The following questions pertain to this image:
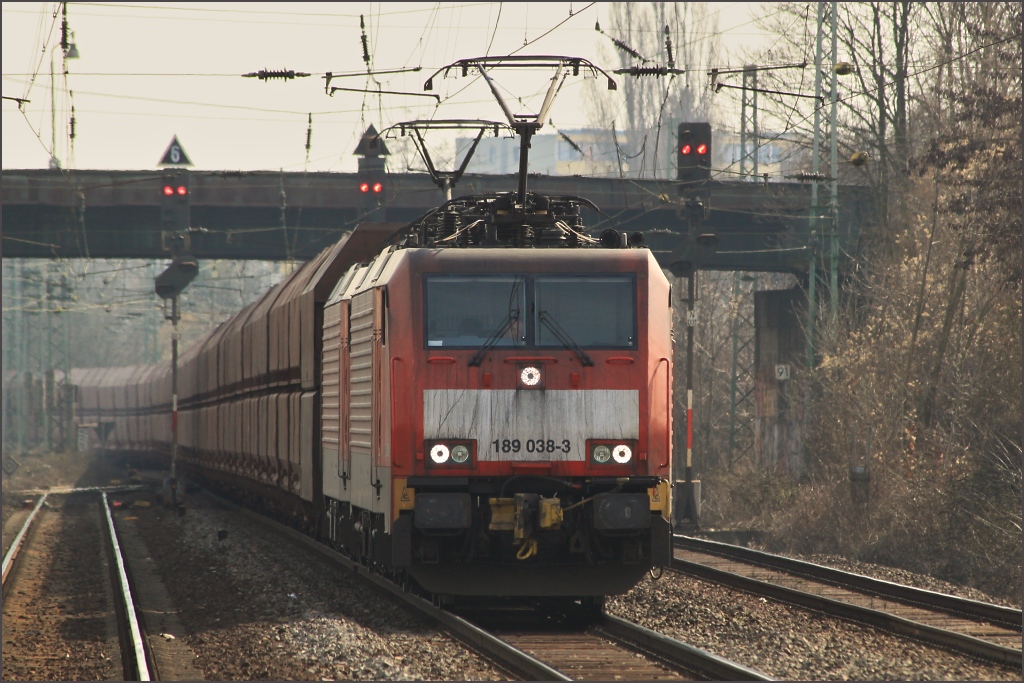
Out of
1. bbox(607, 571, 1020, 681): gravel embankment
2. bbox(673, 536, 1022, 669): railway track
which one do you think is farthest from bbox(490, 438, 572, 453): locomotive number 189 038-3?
bbox(673, 536, 1022, 669): railway track

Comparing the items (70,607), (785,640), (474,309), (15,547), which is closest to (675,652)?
(785,640)

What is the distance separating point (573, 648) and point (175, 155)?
29.3 m

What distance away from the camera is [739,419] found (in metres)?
42.2

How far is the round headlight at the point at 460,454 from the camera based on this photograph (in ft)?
36.0

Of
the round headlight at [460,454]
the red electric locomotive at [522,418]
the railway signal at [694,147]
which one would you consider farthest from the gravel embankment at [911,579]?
the railway signal at [694,147]

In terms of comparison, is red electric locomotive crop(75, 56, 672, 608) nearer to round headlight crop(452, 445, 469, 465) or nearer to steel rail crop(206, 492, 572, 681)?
round headlight crop(452, 445, 469, 465)

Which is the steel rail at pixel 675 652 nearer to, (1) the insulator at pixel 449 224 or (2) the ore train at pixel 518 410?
(2) the ore train at pixel 518 410

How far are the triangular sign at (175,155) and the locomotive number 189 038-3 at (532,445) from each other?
27.6 m

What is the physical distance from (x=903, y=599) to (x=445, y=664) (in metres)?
5.85

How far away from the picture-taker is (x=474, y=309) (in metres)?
11.2

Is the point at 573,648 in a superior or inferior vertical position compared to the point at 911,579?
superior

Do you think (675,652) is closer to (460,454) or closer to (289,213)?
(460,454)

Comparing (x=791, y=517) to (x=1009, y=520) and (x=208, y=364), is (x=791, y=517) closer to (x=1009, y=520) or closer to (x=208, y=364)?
(x=1009, y=520)

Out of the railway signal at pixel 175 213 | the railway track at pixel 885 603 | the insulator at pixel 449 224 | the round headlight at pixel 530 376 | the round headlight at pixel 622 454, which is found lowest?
the railway track at pixel 885 603
